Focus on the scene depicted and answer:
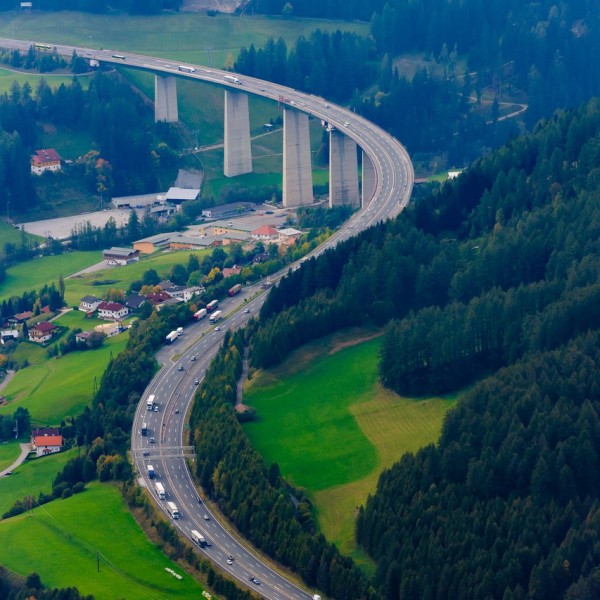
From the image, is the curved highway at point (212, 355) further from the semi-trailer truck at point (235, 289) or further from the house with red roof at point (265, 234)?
the house with red roof at point (265, 234)

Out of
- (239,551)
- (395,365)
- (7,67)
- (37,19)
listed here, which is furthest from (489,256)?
(37,19)

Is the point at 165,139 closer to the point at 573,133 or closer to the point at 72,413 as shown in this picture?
the point at 573,133

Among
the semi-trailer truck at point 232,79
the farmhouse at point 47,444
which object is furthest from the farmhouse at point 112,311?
the semi-trailer truck at point 232,79

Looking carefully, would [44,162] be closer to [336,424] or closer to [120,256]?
[120,256]

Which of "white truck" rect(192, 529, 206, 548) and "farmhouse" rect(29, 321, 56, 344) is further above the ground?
"white truck" rect(192, 529, 206, 548)

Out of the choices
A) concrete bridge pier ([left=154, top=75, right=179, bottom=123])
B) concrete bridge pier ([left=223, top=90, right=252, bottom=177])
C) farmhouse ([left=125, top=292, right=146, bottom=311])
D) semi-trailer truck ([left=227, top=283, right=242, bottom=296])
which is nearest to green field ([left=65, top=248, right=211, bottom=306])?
farmhouse ([left=125, top=292, right=146, bottom=311])

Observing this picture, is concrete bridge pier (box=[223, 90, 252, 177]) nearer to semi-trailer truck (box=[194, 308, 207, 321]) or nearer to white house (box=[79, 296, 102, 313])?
white house (box=[79, 296, 102, 313])
